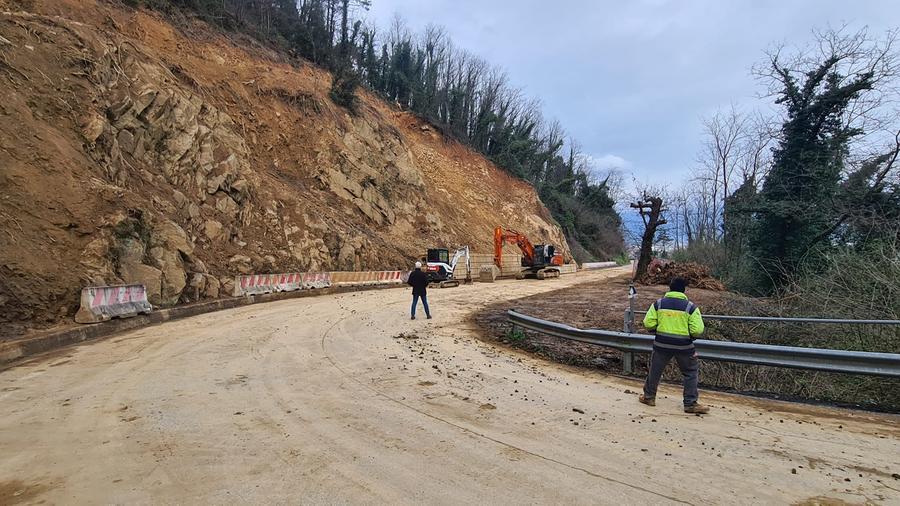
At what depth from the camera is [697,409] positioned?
5660mm

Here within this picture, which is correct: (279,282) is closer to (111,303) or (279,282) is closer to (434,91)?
(111,303)

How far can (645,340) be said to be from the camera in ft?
23.9

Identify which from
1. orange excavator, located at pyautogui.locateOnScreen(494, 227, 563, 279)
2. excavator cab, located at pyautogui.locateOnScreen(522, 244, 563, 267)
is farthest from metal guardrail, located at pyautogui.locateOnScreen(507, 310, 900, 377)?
excavator cab, located at pyautogui.locateOnScreen(522, 244, 563, 267)

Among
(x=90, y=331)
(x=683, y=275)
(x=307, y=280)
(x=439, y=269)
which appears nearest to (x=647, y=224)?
(x=683, y=275)

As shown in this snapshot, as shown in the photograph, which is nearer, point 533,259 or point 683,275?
point 683,275

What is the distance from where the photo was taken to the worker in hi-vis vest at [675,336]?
5.91m

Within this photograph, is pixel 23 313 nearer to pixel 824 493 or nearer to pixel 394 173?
pixel 824 493

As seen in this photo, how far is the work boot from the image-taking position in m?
5.65

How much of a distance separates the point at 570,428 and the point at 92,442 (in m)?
4.59

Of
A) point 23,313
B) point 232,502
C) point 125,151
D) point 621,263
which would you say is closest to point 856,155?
point 232,502

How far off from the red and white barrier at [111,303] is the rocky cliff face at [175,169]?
0.44 m

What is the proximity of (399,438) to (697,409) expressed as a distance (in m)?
3.50

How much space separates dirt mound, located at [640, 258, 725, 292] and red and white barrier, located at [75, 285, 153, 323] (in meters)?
22.1

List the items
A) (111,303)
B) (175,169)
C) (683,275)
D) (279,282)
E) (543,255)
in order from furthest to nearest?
(543,255), (683,275), (279,282), (175,169), (111,303)
